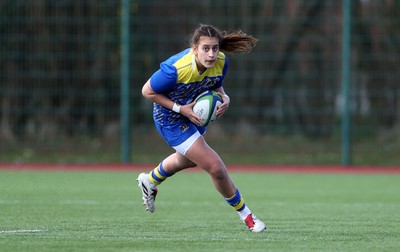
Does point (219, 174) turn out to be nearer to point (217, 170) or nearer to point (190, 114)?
point (217, 170)

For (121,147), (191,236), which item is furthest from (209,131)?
(191,236)

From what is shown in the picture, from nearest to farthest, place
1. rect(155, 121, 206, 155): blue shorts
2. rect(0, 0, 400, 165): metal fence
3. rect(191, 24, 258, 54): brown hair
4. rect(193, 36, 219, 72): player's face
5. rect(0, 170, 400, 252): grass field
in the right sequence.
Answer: rect(0, 170, 400, 252): grass field → rect(193, 36, 219, 72): player's face → rect(155, 121, 206, 155): blue shorts → rect(191, 24, 258, 54): brown hair → rect(0, 0, 400, 165): metal fence

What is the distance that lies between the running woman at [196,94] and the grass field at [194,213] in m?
0.40

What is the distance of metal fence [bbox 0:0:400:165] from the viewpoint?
17344mm

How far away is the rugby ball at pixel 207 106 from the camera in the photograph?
25.6 feet

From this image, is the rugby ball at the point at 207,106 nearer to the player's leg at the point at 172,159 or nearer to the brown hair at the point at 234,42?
the player's leg at the point at 172,159

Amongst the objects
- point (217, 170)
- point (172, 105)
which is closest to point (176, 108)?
point (172, 105)

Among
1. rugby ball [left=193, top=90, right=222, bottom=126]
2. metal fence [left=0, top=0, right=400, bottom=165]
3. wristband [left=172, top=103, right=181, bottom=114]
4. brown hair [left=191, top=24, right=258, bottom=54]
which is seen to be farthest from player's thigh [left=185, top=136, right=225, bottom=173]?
metal fence [left=0, top=0, right=400, bottom=165]

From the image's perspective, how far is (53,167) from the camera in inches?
657

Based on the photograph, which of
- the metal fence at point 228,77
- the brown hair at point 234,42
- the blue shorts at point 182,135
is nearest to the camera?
the blue shorts at point 182,135

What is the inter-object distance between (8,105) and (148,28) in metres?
2.82

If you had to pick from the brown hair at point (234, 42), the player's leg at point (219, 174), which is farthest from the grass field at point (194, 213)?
the brown hair at point (234, 42)

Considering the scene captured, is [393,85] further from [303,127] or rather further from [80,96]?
[80,96]

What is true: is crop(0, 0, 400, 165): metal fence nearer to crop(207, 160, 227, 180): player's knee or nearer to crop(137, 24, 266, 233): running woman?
crop(137, 24, 266, 233): running woman
